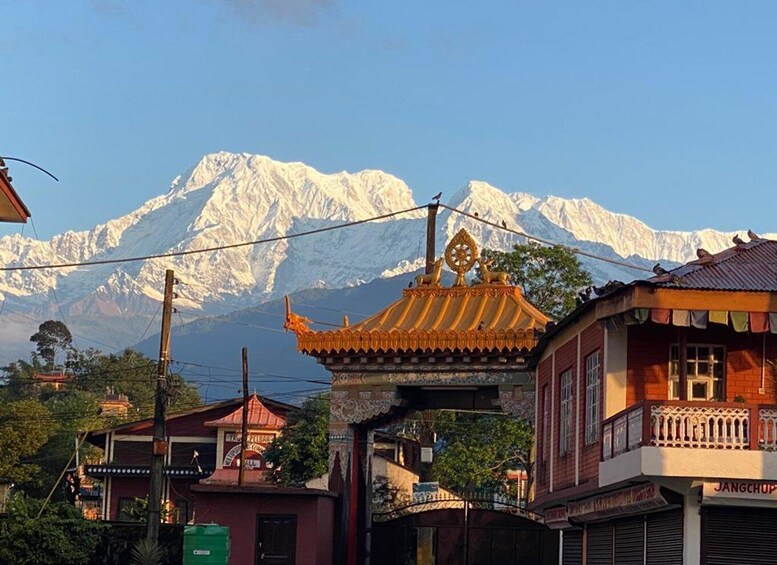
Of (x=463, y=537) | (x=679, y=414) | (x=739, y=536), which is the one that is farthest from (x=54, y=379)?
(x=679, y=414)

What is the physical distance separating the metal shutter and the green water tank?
11415mm

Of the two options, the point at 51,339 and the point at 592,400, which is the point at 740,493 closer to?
the point at 592,400

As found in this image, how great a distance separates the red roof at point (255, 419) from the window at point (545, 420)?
121 ft

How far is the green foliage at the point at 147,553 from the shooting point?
36375mm

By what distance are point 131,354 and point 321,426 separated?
95380 millimetres

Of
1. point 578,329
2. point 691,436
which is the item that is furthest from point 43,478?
point 691,436

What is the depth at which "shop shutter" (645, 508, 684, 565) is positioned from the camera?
77.6ft

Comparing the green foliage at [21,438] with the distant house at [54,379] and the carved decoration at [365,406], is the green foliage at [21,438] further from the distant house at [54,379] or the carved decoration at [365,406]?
the carved decoration at [365,406]

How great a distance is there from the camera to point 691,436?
22.2 m

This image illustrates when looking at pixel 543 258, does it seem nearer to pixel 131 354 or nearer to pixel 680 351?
pixel 680 351

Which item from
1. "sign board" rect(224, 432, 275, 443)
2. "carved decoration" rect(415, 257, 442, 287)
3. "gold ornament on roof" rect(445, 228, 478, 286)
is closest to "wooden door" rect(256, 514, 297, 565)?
"carved decoration" rect(415, 257, 442, 287)

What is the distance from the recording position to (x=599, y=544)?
1160 inches

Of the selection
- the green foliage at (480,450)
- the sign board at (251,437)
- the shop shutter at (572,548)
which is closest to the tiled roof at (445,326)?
the shop shutter at (572,548)

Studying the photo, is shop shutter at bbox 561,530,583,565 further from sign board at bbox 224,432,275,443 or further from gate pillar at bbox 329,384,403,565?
sign board at bbox 224,432,275,443
